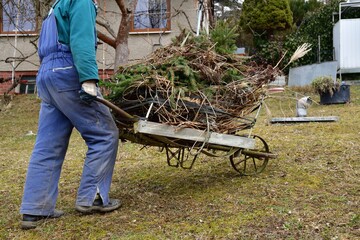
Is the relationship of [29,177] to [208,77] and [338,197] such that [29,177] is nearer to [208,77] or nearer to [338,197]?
[208,77]

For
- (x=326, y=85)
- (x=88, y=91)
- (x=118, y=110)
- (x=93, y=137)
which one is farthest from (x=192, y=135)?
(x=326, y=85)

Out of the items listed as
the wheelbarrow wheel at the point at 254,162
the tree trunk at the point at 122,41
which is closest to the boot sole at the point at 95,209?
the wheelbarrow wheel at the point at 254,162

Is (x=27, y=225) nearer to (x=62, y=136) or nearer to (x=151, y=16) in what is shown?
(x=62, y=136)

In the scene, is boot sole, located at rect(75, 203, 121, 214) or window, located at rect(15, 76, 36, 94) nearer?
boot sole, located at rect(75, 203, 121, 214)

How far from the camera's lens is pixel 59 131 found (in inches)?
152

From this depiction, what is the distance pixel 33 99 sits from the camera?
15.2 m

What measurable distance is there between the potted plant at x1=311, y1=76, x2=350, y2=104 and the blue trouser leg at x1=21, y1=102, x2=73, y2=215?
30.3ft

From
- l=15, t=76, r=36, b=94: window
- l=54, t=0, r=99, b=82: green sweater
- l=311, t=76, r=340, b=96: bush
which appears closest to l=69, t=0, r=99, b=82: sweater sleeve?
l=54, t=0, r=99, b=82: green sweater

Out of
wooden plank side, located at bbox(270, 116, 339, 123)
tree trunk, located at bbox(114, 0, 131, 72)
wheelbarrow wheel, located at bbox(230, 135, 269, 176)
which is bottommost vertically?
wheelbarrow wheel, located at bbox(230, 135, 269, 176)

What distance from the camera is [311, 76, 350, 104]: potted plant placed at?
11.9m

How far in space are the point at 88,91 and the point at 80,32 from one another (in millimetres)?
453

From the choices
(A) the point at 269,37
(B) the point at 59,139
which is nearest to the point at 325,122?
(B) the point at 59,139

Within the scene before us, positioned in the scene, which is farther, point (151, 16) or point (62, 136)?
point (151, 16)

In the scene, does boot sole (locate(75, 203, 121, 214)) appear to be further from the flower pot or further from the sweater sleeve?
the flower pot
